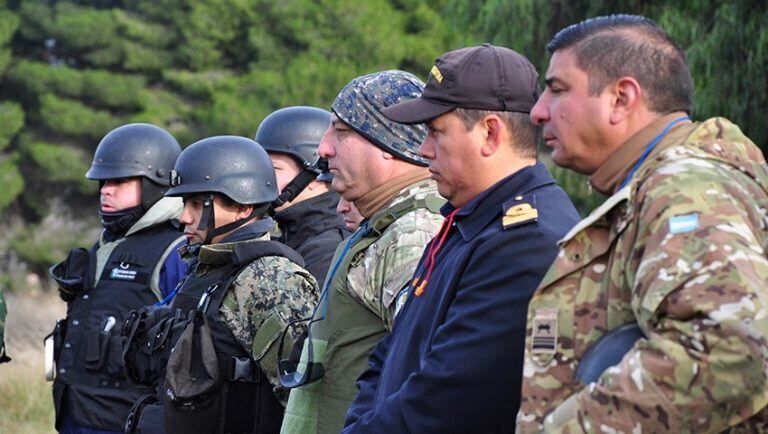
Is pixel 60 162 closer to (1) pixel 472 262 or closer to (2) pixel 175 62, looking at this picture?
(2) pixel 175 62

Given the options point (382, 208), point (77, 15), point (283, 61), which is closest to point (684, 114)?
point (382, 208)

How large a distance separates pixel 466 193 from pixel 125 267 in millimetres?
3702

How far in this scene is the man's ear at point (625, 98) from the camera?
2793 millimetres

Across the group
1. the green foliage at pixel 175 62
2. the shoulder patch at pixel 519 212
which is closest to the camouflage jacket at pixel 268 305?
the shoulder patch at pixel 519 212

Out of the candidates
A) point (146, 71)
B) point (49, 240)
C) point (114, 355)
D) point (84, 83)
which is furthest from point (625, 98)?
point (146, 71)

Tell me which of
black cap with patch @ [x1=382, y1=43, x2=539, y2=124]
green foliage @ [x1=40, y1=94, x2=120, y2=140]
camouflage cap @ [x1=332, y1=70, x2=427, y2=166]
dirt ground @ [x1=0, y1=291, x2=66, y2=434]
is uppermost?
black cap with patch @ [x1=382, y1=43, x2=539, y2=124]

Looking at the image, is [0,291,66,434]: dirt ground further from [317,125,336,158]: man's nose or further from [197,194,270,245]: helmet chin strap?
[317,125,336,158]: man's nose

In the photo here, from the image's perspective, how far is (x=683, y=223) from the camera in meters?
2.47

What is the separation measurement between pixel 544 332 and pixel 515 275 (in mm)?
495

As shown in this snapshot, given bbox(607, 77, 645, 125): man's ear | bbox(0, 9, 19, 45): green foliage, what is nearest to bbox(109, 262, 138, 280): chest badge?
bbox(607, 77, 645, 125): man's ear

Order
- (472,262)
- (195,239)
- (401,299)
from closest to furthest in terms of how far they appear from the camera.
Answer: (472,262) < (401,299) < (195,239)

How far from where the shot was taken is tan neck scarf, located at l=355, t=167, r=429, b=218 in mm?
4305

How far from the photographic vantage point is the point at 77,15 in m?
33.2

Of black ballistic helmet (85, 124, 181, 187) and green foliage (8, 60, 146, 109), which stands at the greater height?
black ballistic helmet (85, 124, 181, 187)
